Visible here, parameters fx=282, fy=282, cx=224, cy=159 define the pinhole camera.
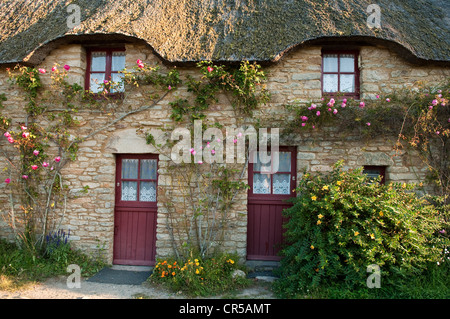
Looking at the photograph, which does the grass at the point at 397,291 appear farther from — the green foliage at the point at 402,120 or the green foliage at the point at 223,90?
the green foliage at the point at 223,90

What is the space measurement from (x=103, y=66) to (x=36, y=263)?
11.1 feet

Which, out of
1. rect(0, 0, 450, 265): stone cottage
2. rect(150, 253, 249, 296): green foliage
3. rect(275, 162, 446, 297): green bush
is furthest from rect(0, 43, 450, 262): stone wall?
rect(275, 162, 446, 297): green bush

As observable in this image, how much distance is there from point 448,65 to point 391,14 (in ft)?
4.12

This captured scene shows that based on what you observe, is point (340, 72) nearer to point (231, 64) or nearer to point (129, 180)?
point (231, 64)

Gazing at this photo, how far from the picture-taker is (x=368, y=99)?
4492mm

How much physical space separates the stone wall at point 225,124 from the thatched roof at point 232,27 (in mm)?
288

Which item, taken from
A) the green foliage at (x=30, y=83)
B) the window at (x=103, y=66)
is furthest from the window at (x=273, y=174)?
the green foliage at (x=30, y=83)

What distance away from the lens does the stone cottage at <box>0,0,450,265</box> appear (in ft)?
14.7

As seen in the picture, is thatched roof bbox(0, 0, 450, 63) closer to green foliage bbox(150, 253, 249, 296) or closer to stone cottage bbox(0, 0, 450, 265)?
stone cottage bbox(0, 0, 450, 265)

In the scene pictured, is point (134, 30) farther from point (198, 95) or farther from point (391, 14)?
point (391, 14)

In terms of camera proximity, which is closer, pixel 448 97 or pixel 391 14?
pixel 448 97

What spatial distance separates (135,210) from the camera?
4832mm

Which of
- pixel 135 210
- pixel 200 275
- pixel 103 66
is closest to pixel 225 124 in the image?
pixel 135 210
